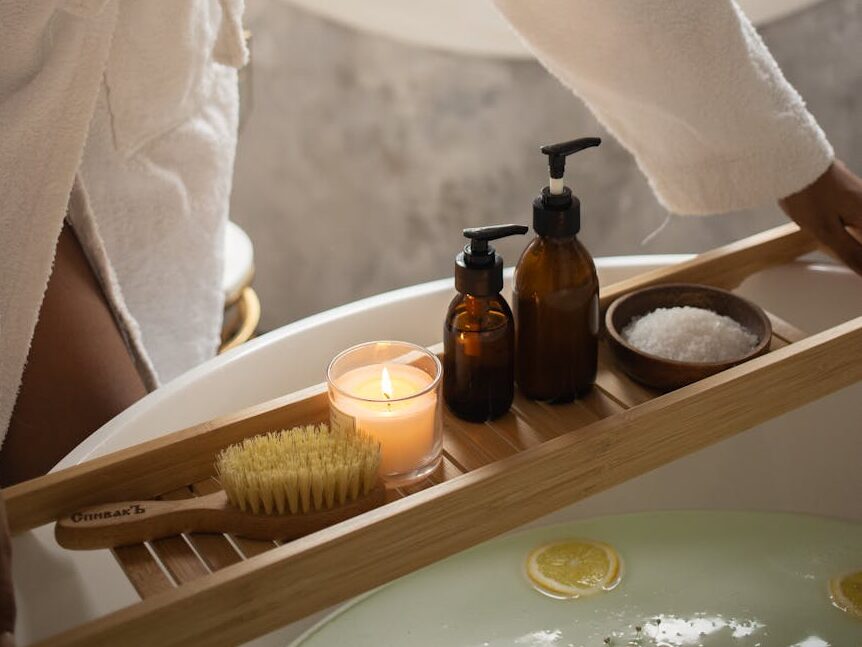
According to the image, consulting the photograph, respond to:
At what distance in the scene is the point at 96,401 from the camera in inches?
45.9

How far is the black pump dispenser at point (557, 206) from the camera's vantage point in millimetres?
922

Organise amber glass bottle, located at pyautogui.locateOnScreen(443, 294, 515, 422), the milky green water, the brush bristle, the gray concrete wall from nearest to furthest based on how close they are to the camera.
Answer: the brush bristle < amber glass bottle, located at pyautogui.locateOnScreen(443, 294, 515, 422) < the milky green water < the gray concrete wall

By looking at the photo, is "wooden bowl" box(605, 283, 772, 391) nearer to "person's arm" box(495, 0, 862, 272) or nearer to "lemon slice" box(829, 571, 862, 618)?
"person's arm" box(495, 0, 862, 272)

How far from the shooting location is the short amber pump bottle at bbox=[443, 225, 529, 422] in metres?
0.90

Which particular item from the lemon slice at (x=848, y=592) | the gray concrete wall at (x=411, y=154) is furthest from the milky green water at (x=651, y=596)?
the gray concrete wall at (x=411, y=154)

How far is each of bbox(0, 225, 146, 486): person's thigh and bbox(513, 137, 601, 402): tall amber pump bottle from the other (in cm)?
44

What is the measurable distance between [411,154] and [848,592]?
132 cm

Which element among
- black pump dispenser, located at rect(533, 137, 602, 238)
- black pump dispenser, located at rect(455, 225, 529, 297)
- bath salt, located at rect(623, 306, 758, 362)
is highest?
black pump dispenser, located at rect(533, 137, 602, 238)

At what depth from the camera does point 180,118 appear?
126cm

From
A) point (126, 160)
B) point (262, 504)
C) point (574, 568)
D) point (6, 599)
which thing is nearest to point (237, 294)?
point (126, 160)

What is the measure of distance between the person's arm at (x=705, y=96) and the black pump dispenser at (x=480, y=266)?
1.12 ft

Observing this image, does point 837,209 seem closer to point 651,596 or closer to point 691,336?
point 691,336

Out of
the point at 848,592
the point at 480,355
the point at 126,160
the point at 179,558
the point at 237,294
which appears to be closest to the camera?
the point at 179,558

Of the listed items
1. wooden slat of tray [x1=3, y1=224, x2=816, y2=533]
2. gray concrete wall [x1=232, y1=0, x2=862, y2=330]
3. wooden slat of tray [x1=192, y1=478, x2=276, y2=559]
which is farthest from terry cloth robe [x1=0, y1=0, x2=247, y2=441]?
gray concrete wall [x1=232, y1=0, x2=862, y2=330]
